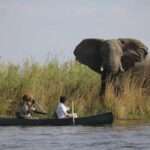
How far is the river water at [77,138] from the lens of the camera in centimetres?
2567

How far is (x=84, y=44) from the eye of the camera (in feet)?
127

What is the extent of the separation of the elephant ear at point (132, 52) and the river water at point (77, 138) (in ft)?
22.6

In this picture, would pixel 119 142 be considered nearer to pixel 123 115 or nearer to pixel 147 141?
pixel 147 141

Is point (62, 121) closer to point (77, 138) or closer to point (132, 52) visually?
point (77, 138)

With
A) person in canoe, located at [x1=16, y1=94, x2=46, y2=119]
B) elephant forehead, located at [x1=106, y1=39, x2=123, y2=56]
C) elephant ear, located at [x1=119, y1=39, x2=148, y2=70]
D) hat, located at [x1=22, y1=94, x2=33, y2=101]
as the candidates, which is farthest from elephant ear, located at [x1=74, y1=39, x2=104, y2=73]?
hat, located at [x1=22, y1=94, x2=33, y2=101]

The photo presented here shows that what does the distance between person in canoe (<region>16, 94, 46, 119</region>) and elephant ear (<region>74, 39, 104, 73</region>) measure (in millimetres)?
6466

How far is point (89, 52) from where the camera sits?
38531 mm

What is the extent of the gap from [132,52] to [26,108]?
24.0 feet

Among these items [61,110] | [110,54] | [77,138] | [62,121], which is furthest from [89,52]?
[77,138]

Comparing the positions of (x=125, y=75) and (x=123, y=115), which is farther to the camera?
(x=125, y=75)

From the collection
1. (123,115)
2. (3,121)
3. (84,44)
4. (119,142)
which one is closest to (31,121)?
(3,121)

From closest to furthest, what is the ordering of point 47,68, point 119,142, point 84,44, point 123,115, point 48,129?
1. point 119,142
2. point 48,129
3. point 123,115
4. point 47,68
5. point 84,44

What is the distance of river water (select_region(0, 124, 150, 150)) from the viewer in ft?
84.2

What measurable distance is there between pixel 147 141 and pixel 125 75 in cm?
1002
